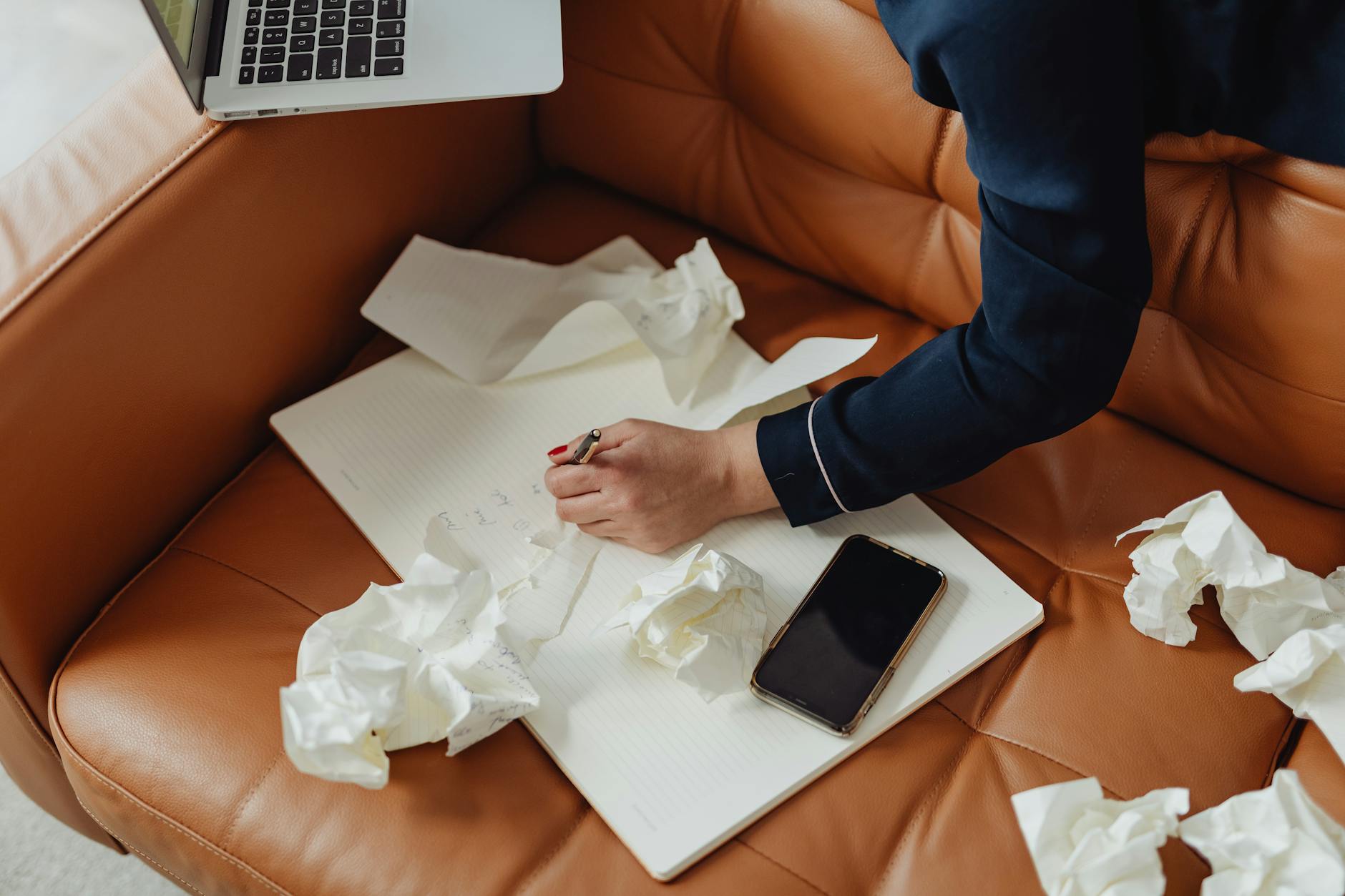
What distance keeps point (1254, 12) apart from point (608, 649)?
626 mm

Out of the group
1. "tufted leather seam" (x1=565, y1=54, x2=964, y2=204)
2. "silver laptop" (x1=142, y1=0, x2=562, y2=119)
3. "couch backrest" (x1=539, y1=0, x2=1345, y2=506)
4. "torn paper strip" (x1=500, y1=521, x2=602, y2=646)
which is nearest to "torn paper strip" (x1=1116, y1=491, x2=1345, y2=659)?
"couch backrest" (x1=539, y1=0, x2=1345, y2=506)

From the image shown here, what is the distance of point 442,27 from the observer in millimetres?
854

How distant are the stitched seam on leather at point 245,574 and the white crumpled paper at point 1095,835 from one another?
0.55 metres

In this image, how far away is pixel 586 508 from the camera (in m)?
0.86

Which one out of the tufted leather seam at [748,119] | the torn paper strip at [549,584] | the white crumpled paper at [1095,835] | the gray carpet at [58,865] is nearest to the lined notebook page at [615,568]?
the torn paper strip at [549,584]

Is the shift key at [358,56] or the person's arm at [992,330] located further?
the shift key at [358,56]

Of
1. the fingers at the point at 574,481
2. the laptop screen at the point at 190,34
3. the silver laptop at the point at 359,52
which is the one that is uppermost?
the laptop screen at the point at 190,34

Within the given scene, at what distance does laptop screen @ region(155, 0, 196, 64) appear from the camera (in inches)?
28.9

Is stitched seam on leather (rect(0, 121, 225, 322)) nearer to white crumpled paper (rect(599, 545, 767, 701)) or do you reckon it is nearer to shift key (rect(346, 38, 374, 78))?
shift key (rect(346, 38, 374, 78))

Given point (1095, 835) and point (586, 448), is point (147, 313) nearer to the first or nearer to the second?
point (586, 448)

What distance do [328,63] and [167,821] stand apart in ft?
1.90

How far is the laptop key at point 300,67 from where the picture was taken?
82cm

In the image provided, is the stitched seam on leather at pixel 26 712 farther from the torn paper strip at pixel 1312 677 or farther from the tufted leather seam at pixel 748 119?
the torn paper strip at pixel 1312 677

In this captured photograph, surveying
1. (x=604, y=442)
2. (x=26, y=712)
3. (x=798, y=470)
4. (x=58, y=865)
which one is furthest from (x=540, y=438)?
(x=58, y=865)
